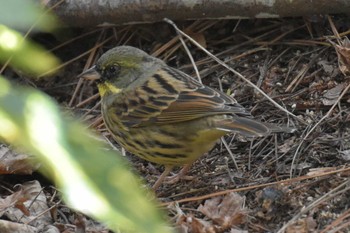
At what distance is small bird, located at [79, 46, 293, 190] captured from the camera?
12.5ft

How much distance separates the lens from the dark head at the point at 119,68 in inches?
174

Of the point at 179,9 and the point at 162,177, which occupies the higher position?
the point at 179,9

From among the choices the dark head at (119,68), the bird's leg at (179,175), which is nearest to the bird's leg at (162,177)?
the bird's leg at (179,175)

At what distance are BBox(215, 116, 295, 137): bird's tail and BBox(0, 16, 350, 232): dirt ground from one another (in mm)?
333

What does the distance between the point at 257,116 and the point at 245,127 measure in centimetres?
104

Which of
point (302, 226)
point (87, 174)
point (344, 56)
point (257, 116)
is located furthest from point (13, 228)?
point (87, 174)

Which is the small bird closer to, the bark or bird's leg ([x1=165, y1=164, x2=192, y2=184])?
bird's leg ([x1=165, y1=164, x2=192, y2=184])

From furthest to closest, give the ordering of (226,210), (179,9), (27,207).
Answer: (179,9), (27,207), (226,210)

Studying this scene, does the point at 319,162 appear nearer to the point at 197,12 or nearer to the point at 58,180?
the point at 197,12

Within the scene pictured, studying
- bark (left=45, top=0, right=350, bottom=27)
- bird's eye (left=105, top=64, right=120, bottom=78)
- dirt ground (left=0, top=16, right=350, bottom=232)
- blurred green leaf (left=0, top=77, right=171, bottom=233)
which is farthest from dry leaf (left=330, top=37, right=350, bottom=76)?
blurred green leaf (left=0, top=77, right=171, bottom=233)

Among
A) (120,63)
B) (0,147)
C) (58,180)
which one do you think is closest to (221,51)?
(120,63)

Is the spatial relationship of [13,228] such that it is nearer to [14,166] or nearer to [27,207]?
[27,207]

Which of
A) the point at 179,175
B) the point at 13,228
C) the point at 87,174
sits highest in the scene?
the point at 87,174

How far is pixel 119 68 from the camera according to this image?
4449 mm
